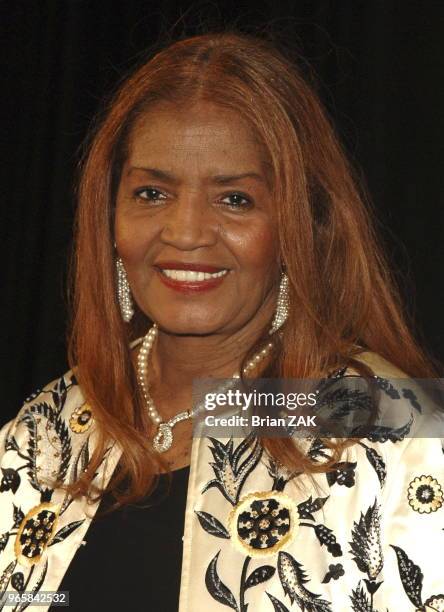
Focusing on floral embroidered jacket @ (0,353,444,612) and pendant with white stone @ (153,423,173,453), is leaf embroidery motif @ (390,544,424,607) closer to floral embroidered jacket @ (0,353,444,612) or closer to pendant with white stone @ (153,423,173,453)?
floral embroidered jacket @ (0,353,444,612)

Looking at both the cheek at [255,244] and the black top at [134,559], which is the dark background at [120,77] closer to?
the cheek at [255,244]

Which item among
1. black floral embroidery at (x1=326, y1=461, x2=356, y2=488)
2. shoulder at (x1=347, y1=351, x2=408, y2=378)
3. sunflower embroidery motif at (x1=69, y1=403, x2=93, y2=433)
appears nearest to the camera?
black floral embroidery at (x1=326, y1=461, x2=356, y2=488)

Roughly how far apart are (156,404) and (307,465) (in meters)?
0.37

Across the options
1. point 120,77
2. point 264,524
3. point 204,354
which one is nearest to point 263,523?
point 264,524

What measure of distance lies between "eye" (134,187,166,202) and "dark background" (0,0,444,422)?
43cm

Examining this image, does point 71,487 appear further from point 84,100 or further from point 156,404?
point 84,100

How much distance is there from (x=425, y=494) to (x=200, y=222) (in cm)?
50

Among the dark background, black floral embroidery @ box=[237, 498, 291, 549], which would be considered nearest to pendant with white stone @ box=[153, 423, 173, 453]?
black floral embroidery @ box=[237, 498, 291, 549]

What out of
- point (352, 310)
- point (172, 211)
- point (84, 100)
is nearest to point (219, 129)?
point (172, 211)

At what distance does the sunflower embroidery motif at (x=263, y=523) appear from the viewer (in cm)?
147

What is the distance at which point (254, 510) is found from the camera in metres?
1.51

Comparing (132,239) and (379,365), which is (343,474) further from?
(132,239)

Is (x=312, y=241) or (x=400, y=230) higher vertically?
(x=400, y=230)

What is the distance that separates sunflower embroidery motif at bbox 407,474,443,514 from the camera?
1.39 metres
